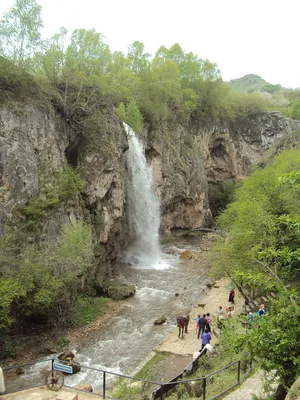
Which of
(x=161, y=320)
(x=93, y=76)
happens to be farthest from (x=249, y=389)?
(x=93, y=76)

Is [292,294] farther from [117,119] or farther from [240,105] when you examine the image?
[240,105]

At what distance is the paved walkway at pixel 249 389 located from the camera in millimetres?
9930

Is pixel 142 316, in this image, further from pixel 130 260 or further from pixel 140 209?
pixel 140 209

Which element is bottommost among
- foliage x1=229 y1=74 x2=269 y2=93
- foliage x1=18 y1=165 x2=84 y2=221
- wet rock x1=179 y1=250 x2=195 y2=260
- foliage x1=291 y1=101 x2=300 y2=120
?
wet rock x1=179 y1=250 x2=195 y2=260

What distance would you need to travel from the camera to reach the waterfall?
3822 centimetres

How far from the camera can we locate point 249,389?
10.5 meters

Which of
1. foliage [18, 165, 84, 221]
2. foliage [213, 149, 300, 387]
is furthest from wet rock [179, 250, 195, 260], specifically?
foliage [18, 165, 84, 221]

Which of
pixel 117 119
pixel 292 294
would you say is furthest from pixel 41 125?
pixel 292 294

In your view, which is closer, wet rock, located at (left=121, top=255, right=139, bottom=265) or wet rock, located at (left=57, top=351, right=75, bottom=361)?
wet rock, located at (left=57, top=351, right=75, bottom=361)

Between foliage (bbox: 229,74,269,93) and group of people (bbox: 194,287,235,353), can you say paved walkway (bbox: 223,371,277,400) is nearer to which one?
group of people (bbox: 194,287,235,353)

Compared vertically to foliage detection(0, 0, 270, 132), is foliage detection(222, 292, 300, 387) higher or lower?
lower

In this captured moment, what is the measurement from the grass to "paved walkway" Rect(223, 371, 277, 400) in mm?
12756

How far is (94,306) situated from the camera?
24.2m

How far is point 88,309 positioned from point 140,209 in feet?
56.2
